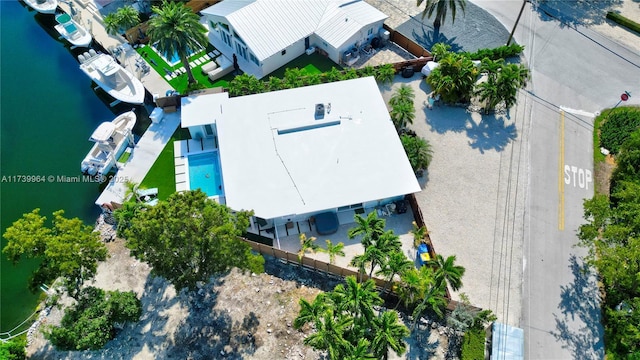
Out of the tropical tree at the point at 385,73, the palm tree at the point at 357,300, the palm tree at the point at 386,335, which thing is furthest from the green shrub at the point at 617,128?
the palm tree at the point at 386,335

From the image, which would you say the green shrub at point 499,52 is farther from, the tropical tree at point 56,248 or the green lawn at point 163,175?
the tropical tree at point 56,248

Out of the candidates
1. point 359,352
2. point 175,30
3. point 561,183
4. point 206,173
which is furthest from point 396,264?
point 175,30

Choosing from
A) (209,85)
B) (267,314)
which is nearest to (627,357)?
(267,314)

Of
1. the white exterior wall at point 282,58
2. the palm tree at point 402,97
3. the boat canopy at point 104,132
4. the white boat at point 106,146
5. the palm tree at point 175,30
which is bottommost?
the palm tree at point 402,97

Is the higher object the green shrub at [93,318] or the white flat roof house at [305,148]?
the white flat roof house at [305,148]

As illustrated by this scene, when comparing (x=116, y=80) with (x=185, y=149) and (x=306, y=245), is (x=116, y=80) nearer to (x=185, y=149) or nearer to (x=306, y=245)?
(x=185, y=149)

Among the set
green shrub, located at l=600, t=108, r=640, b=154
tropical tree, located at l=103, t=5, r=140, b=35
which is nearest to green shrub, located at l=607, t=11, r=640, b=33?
green shrub, located at l=600, t=108, r=640, b=154
